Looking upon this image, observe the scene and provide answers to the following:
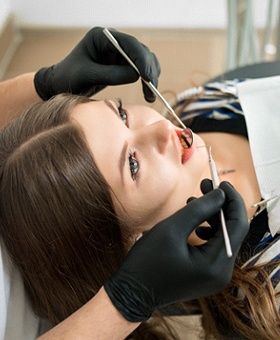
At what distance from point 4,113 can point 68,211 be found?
1.44 ft

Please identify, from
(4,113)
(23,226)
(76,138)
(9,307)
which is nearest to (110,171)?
(76,138)

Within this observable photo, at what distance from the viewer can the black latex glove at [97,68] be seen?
3.81ft

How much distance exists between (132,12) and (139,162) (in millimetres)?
1916

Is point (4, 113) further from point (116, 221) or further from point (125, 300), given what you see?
point (125, 300)

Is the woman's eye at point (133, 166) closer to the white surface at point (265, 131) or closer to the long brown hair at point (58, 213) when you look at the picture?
the long brown hair at point (58, 213)

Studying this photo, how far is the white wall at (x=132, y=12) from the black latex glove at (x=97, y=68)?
5.24 ft

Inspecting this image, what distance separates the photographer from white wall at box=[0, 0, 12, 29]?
8.90 feet

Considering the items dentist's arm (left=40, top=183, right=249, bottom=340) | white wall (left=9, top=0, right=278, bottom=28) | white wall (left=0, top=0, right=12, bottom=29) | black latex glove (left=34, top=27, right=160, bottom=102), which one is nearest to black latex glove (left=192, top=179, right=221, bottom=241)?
dentist's arm (left=40, top=183, right=249, bottom=340)

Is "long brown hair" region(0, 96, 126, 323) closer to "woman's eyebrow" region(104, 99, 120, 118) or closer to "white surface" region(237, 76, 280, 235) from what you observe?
"woman's eyebrow" region(104, 99, 120, 118)

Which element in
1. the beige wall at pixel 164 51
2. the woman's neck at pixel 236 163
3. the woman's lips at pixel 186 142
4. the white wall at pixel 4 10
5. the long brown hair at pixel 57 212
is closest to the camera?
the long brown hair at pixel 57 212

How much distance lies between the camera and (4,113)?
52.0 inches

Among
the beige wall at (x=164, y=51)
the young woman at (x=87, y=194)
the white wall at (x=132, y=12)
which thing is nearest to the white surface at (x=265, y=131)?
the young woman at (x=87, y=194)

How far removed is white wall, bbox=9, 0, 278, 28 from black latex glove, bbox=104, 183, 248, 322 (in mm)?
2049

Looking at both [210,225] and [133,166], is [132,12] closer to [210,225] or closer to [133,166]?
[133,166]
